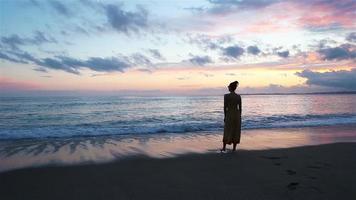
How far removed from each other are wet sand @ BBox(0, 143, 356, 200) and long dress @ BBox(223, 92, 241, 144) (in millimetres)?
860

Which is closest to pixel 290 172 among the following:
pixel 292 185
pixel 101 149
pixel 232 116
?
pixel 292 185

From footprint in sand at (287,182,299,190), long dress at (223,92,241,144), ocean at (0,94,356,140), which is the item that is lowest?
ocean at (0,94,356,140)

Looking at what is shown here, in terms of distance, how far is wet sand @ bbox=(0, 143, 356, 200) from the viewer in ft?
18.0

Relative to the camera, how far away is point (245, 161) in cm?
818

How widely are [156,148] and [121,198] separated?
217 inches

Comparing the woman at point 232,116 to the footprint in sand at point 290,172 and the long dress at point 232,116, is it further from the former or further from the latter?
the footprint in sand at point 290,172

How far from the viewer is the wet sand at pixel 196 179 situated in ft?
18.0

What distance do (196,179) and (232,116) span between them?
3522mm

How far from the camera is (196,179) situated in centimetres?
638

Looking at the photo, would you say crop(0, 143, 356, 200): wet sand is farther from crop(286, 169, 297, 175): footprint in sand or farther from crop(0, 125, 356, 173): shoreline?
crop(0, 125, 356, 173): shoreline

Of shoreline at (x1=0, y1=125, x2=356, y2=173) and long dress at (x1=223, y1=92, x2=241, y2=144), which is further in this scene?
long dress at (x1=223, y1=92, x2=241, y2=144)

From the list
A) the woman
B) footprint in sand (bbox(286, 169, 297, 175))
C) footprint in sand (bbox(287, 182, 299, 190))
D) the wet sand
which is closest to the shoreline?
the woman

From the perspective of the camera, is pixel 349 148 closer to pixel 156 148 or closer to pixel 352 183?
pixel 352 183

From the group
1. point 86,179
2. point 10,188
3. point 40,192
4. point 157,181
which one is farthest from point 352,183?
point 10,188
